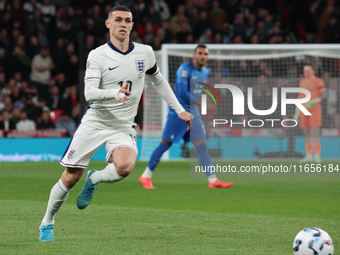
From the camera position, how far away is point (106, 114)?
544 centimetres

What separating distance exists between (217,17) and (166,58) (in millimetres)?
4655

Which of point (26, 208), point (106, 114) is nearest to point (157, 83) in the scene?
point (106, 114)

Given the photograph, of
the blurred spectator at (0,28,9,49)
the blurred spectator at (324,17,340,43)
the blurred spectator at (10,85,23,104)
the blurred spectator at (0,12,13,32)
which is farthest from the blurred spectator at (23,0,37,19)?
the blurred spectator at (324,17,340,43)

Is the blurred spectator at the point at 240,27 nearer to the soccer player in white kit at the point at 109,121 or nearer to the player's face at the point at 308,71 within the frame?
the player's face at the point at 308,71

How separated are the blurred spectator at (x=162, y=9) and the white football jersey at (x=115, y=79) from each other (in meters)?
13.8

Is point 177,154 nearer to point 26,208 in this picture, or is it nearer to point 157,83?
point 26,208

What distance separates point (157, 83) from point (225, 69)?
10633 millimetres

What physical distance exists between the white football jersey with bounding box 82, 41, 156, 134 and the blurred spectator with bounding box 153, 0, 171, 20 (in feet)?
45.3

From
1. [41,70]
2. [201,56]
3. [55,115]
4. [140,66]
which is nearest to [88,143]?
[140,66]

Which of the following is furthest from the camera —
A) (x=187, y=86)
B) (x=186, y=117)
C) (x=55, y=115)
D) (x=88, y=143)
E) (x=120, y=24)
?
(x=55, y=115)

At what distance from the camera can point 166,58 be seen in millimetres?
15039

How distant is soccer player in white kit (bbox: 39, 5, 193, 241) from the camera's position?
17.2ft

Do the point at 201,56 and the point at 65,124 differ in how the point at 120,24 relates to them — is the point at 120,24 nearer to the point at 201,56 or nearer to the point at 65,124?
the point at 201,56

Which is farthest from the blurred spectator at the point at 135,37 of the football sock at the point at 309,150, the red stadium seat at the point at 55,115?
the football sock at the point at 309,150
